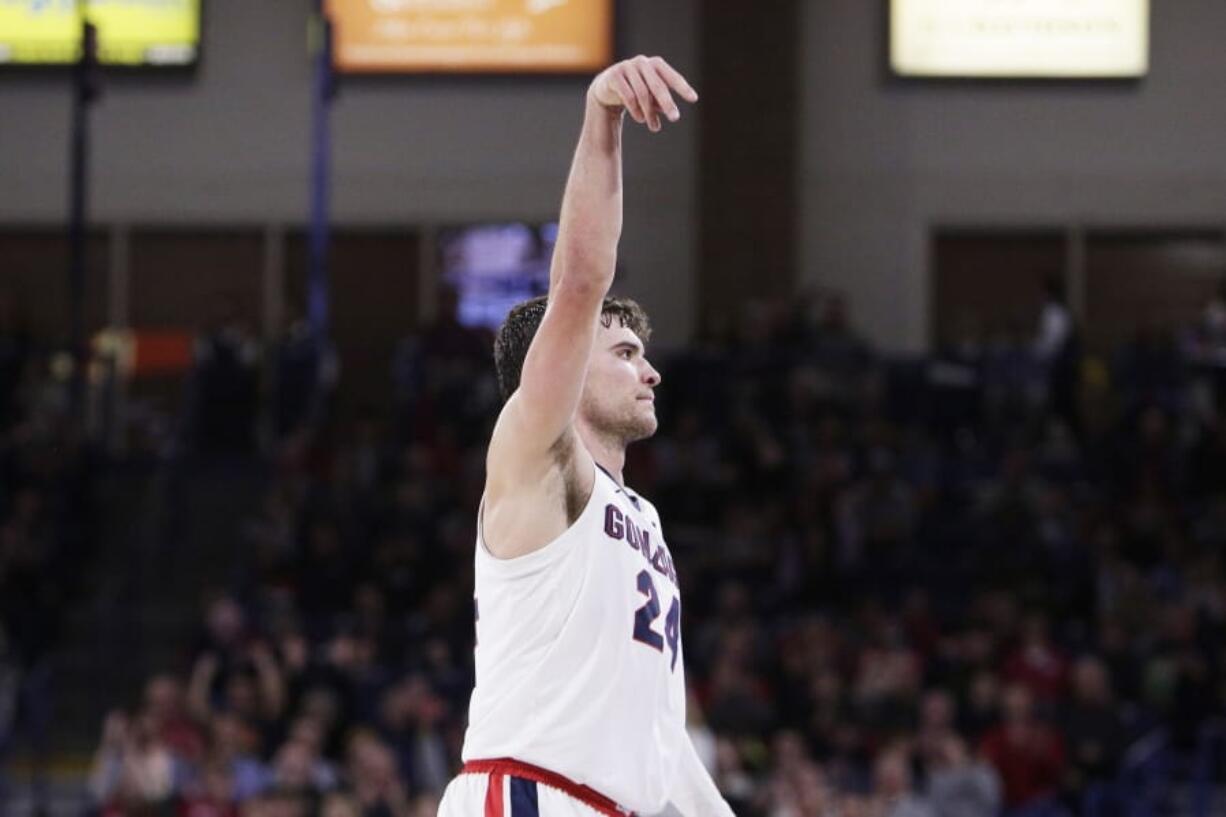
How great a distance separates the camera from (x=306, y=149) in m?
23.4

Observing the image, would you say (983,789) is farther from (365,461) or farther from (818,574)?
(365,461)

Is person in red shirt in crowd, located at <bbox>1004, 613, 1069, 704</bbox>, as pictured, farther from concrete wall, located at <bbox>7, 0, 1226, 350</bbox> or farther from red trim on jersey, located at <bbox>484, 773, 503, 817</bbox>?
red trim on jersey, located at <bbox>484, 773, 503, 817</bbox>

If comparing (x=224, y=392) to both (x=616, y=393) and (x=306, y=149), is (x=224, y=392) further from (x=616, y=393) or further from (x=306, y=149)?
(x=616, y=393)

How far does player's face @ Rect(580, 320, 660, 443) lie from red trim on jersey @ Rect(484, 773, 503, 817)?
2.76 feet

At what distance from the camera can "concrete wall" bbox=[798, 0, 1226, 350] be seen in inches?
907

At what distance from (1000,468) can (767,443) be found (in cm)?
217

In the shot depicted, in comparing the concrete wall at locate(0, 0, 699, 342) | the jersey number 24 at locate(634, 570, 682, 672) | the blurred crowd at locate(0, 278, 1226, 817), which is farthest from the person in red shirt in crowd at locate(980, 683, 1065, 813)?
the concrete wall at locate(0, 0, 699, 342)

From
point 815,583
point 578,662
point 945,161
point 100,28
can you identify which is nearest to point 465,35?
point 100,28

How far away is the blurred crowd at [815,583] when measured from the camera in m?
13.5

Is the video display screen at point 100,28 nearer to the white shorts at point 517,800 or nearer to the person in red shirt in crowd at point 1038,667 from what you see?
the person in red shirt in crowd at point 1038,667

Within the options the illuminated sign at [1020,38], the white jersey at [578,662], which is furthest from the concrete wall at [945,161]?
the white jersey at [578,662]

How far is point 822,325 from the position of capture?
20188 millimetres

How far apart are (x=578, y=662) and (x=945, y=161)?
18.7 m

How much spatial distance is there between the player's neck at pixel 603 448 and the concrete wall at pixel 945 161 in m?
17.9
